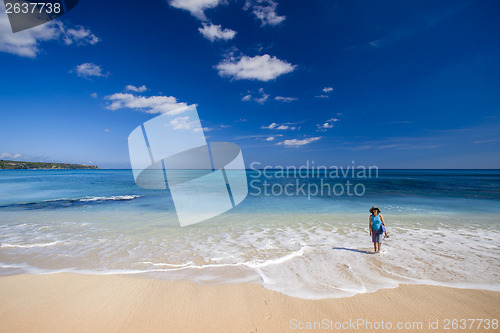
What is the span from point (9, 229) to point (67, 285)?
274 inches

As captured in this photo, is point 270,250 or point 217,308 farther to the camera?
point 270,250

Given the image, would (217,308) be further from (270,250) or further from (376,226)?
(376,226)

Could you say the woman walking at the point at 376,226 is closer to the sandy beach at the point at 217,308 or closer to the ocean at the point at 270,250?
the ocean at the point at 270,250

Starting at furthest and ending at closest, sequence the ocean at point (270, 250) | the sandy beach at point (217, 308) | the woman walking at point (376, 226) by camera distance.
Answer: the woman walking at point (376, 226), the ocean at point (270, 250), the sandy beach at point (217, 308)

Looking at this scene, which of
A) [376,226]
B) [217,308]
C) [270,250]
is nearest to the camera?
[217,308]

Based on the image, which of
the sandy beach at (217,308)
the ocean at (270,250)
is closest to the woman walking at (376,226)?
the ocean at (270,250)

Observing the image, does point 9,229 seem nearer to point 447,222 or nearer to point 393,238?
point 393,238

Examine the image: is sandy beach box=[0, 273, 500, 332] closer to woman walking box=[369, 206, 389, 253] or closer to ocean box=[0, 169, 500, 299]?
ocean box=[0, 169, 500, 299]

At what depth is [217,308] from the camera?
11.2 feet

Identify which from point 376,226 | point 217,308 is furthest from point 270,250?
point 376,226

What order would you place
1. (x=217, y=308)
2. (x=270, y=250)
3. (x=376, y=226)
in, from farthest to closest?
(x=270, y=250)
(x=376, y=226)
(x=217, y=308)

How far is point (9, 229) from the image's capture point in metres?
8.05

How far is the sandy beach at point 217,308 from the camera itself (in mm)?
3039

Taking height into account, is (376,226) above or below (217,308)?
above
